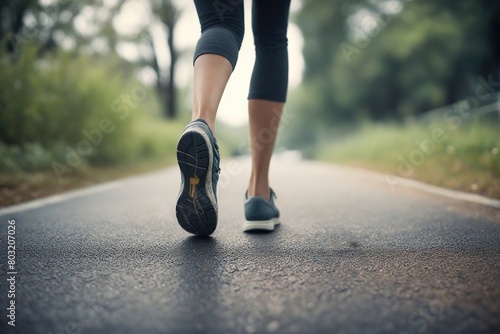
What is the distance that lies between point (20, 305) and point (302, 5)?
16530 millimetres

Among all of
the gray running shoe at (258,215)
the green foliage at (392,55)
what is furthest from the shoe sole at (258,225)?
the green foliage at (392,55)

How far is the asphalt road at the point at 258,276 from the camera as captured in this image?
0.81 m

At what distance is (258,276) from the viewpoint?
1.07 m

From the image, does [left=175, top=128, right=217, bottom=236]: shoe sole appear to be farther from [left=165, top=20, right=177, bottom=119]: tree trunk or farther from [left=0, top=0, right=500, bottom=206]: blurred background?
[left=165, top=20, right=177, bottom=119]: tree trunk

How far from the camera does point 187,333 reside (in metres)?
0.76

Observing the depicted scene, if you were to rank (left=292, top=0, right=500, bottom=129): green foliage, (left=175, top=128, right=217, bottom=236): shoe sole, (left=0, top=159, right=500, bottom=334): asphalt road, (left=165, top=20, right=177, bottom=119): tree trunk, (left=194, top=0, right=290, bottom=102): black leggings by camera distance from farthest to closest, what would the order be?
(left=165, top=20, right=177, bottom=119): tree trunk, (left=292, top=0, right=500, bottom=129): green foliage, (left=194, top=0, right=290, bottom=102): black leggings, (left=175, top=128, right=217, bottom=236): shoe sole, (left=0, top=159, right=500, bottom=334): asphalt road

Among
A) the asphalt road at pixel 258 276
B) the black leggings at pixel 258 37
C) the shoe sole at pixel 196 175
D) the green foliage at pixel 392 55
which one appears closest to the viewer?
the asphalt road at pixel 258 276

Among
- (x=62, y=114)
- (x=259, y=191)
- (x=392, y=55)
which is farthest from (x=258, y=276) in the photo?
(x=392, y=55)

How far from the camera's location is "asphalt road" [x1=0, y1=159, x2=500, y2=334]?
809 millimetres

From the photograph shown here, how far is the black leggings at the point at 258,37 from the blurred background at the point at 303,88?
1.86 metres

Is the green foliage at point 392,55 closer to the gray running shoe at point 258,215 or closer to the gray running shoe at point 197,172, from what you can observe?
the gray running shoe at point 258,215

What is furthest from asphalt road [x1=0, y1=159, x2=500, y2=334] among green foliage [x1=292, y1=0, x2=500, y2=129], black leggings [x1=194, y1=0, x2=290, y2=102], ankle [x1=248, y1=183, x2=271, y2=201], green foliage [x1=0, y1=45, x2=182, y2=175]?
green foliage [x1=292, y1=0, x2=500, y2=129]

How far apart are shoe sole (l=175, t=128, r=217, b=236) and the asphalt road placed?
131 millimetres

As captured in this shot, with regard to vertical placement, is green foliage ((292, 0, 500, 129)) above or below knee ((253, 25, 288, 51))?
above
